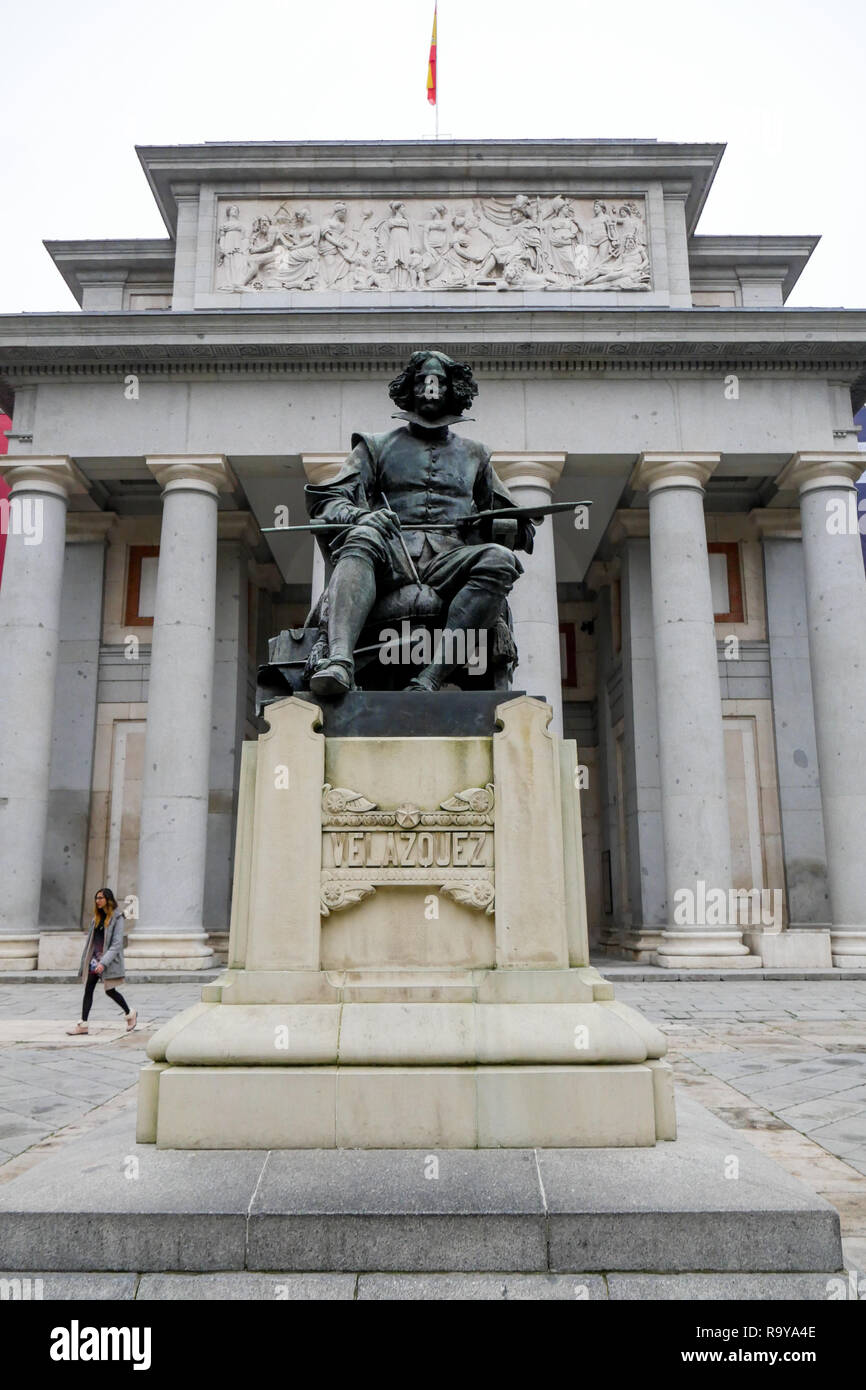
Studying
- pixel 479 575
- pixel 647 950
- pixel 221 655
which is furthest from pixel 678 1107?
pixel 221 655

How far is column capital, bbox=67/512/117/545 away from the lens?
83.0 ft

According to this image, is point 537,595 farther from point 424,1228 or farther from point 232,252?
point 424,1228

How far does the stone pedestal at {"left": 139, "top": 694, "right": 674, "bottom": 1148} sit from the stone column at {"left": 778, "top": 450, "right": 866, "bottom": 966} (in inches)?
658

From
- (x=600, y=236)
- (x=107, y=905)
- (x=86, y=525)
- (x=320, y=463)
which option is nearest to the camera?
(x=107, y=905)

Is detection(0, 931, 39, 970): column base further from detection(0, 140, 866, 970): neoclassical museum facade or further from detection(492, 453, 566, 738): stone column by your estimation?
detection(492, 453, 566, 738): stone column

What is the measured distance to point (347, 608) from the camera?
225 inches

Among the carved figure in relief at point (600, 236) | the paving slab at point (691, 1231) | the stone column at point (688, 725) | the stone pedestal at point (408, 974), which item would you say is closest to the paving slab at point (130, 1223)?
the stone pedestal at point (408, 974)

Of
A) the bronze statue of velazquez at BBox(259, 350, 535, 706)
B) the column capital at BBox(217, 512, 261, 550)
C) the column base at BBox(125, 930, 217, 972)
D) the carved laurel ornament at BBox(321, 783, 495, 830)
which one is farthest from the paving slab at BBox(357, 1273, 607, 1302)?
the column capital at BBox(217, 512, 261, 550)

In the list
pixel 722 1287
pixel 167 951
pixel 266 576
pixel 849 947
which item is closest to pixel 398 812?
pixel 722 1287

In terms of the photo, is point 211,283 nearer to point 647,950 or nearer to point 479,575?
point 647,950

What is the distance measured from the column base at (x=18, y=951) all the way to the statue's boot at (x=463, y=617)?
1635cm

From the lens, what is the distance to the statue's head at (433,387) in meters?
6.66

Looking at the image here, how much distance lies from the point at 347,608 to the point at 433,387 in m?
1.85

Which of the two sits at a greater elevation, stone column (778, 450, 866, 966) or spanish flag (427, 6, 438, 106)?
spanish flag (427, 6, 438, 106)
